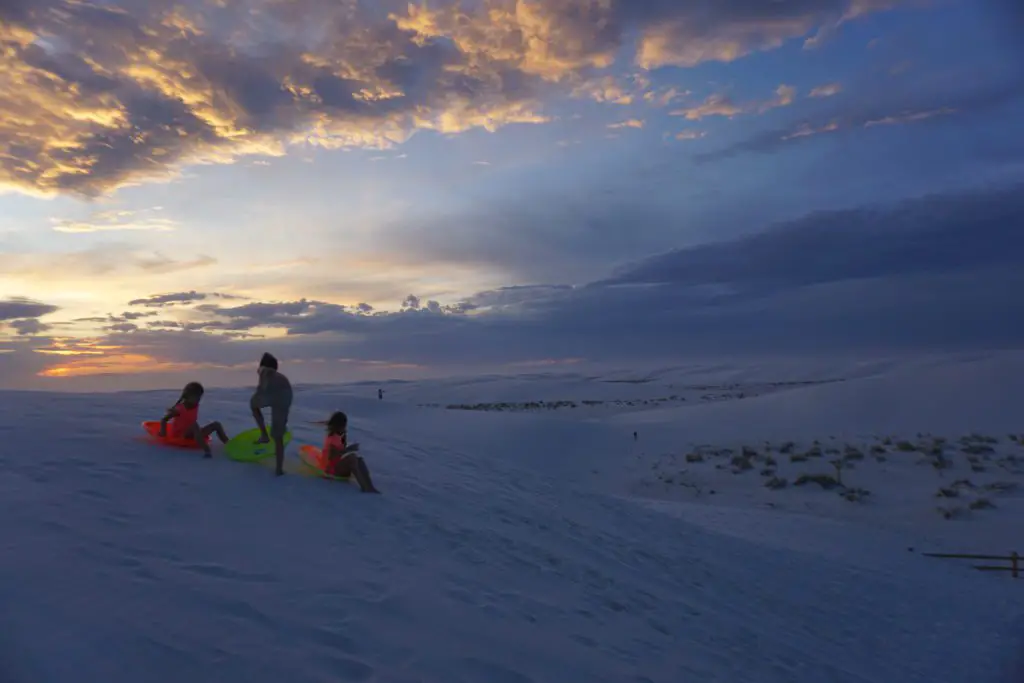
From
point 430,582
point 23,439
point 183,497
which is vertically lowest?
point 430,582

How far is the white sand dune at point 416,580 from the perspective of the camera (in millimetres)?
4547

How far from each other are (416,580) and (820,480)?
18602 mm

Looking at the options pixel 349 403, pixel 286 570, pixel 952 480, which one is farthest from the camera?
pixel 349 403

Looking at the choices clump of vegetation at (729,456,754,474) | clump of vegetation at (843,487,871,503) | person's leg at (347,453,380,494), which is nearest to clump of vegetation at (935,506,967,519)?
clump of vegetation at (843,487,871,503)

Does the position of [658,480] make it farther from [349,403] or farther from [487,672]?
[349,403]

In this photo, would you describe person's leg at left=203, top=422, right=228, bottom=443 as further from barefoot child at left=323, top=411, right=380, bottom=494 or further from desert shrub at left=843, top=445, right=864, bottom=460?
desert shrub at left=843, top=445, right=864, bottom=460

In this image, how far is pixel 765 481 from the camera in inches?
881

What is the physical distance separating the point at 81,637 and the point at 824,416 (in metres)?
35.0

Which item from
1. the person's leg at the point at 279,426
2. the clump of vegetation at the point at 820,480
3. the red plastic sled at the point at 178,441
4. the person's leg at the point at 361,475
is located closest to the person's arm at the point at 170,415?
the red plastic sled at the point at 178,441

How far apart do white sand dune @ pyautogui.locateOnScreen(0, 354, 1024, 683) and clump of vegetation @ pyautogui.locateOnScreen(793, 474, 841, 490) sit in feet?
19.8

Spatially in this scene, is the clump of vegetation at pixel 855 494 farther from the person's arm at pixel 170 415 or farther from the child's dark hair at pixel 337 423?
the person's arm at pixel 170 415

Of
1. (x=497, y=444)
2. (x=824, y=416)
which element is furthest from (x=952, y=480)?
(x=497, y=444)

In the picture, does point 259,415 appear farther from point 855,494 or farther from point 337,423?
point 855,494

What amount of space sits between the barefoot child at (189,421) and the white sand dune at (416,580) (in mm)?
280
